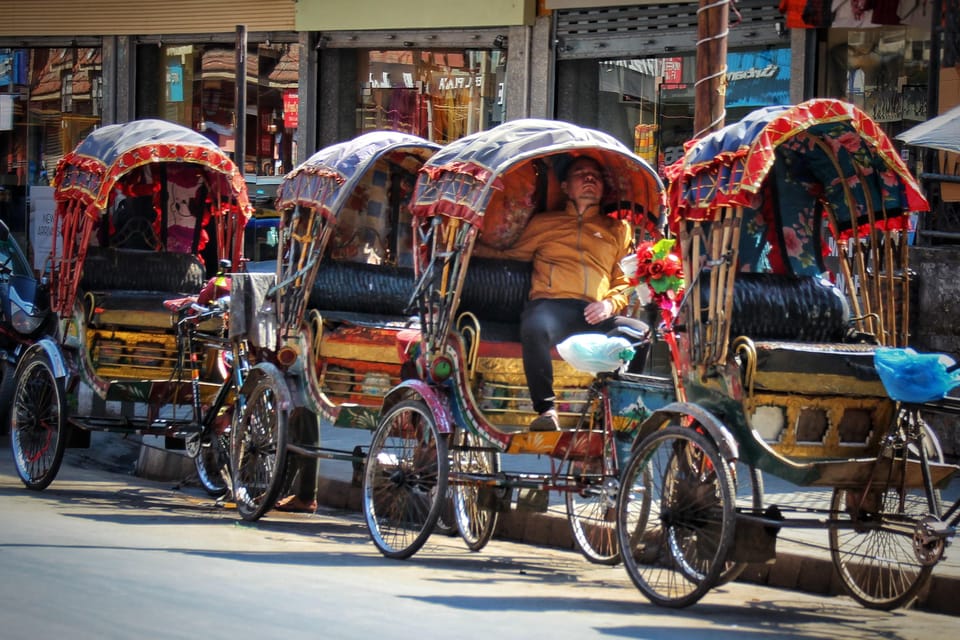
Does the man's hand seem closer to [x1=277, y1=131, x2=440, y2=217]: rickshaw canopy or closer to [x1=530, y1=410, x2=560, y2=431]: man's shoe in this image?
[x1=530, y1=410, x2=560, y2=431]: man's shoe

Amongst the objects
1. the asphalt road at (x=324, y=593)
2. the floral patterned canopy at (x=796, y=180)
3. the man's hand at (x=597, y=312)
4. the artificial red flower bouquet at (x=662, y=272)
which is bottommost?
the asphalt road at (x=324, y=593)

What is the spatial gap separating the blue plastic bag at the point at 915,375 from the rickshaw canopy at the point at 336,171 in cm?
422

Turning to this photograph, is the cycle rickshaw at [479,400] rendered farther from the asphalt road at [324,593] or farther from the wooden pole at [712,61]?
the wooden pole at [712,61]

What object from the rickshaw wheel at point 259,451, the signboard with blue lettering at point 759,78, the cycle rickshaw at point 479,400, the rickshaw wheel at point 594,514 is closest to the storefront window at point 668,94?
the signboard with blue lettering at point 759,78

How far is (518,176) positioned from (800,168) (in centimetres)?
210

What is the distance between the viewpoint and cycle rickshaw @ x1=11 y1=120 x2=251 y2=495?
10.8 metres

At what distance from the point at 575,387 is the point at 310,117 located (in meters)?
12.6

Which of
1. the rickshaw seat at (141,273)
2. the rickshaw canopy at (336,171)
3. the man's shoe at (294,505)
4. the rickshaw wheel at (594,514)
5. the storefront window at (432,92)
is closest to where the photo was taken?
the rickshaw wheel at (594,514)

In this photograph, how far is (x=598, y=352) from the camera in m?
7.84

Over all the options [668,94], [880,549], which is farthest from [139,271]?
[668,94]

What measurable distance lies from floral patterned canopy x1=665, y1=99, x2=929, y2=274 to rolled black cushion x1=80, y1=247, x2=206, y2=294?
5.52 m

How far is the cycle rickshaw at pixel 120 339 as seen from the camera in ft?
35.6

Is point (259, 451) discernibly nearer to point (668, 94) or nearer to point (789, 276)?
point (789, 276)

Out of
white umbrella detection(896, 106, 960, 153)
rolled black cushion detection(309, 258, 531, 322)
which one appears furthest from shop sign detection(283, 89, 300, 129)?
white umbrella detection(896, 106, 960, 153)
